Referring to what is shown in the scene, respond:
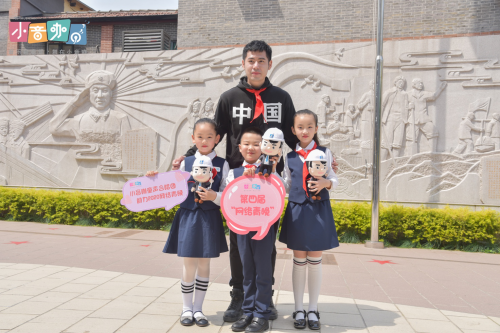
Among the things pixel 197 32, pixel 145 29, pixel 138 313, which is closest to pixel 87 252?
pixel 138 313

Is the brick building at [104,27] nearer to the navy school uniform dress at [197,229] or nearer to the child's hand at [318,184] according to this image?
the navy school uniform dress at [197,229]

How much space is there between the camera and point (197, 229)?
248cm

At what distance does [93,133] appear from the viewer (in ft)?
27.1

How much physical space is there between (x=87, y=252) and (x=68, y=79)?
16.7 feet

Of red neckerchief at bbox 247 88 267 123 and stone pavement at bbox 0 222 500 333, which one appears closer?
stone pavement at bbox 0 222 500 333

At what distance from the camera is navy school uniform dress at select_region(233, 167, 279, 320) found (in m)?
2.37

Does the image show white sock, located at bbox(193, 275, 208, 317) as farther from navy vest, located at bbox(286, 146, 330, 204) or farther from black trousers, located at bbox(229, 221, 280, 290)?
navy vest, located at bbox(286, 146, 330, 204)

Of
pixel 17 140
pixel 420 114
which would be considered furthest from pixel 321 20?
pixel 17 140

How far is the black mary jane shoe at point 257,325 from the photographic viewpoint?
2.30m

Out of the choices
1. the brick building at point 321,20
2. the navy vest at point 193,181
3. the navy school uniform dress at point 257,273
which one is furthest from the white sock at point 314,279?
the brick building at point 321,20

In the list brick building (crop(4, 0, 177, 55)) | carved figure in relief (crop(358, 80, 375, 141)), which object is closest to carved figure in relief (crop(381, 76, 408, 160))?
carved figure in relief (crop(358, 80, 375, 141))

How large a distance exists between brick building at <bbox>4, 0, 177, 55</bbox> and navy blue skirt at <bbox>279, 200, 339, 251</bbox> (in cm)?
941

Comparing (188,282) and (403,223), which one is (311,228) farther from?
(403,223)

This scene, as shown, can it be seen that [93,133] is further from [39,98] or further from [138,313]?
[138,313]
